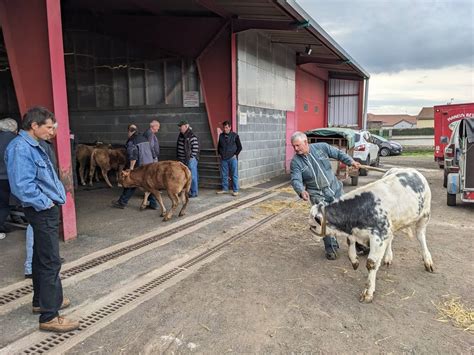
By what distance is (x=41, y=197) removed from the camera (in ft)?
10.5

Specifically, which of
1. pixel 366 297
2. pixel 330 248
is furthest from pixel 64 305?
pixel 330 248

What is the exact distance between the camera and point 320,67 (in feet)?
65.3

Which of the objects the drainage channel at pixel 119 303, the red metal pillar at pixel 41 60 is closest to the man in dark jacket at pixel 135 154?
the red metal pillar at pixel 41 60

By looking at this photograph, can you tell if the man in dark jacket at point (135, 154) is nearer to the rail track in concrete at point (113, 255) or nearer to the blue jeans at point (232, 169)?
the rail track in concrete at point (113, 255)

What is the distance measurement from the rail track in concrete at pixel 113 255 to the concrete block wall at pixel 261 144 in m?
3.28

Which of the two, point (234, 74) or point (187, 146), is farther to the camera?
point (234, 74)

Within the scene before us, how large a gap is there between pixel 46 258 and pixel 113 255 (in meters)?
2.18

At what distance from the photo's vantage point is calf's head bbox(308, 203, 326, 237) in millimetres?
4449

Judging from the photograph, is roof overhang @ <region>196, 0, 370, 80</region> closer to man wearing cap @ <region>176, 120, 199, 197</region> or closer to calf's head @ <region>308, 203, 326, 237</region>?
man wearing cap @ <region>176, 120, 199, 197</region>

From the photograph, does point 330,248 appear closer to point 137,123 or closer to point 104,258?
point 104,258

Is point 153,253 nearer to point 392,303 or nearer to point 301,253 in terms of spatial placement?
point 301,253

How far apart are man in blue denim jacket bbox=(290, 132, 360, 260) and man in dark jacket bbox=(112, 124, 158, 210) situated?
422 cm

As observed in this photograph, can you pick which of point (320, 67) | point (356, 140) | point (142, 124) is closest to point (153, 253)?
point (142, 124)

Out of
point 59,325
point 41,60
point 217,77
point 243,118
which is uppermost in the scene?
point 217,77
